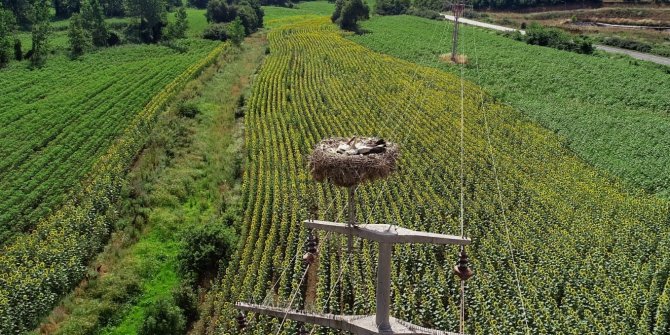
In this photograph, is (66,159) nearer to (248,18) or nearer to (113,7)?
(248,18)

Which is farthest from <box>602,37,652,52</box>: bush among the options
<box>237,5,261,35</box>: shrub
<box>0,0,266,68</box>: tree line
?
<box>237,5,261,35</box>: shrub

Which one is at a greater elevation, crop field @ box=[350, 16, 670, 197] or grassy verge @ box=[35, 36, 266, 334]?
crop field @ box=[350, 16, 670, 197]

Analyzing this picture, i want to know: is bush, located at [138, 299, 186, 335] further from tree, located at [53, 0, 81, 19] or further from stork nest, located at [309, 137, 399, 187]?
tree, located at [53, 0, 81, 19]

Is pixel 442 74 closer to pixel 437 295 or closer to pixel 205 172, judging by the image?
pixel 205 172

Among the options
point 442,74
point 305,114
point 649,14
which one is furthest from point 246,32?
point 649,14

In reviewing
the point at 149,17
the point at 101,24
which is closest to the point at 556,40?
the point at 149,17

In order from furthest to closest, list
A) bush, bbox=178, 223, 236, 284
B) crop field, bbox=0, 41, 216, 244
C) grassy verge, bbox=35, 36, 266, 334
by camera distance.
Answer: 1. crop field, bbox=0, 41, 216, 244
2. bush, bbox=178, 223, 236, 284
3. grassy verge, bbox=35, 36, 266, 334

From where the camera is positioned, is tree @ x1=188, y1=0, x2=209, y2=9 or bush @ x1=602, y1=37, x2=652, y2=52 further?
tree @ x1=188, y1=0, x2=209, y2=9
